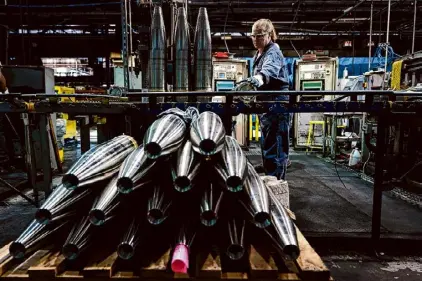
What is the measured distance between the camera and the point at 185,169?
128 cm

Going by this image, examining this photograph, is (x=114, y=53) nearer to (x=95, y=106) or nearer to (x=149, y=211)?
(x=95, y=106)

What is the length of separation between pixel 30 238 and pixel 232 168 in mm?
967

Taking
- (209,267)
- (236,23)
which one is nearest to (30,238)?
(209,267)

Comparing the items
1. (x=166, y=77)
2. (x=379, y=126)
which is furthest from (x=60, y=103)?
(x=379, y=126)

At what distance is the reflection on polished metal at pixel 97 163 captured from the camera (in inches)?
52.1

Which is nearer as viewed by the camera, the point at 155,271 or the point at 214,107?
the point at 155,271

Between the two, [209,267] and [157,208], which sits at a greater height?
[157,208]

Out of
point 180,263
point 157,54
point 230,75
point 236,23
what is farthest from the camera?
point 236,23

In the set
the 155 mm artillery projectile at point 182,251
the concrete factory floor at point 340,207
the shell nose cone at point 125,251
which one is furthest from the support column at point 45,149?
the concrete factory floor at point 340,207

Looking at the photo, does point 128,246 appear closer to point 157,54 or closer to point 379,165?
point 157,54

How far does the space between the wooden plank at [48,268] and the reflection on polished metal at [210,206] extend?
2.07 feet

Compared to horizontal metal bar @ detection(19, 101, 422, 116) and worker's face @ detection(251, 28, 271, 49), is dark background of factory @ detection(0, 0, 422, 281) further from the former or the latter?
worker's face @ detection(251, 28, 271, 49)

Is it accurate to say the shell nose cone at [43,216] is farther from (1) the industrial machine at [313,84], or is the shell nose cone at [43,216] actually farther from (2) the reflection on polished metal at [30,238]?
(1) the industrial machine at [313,84]

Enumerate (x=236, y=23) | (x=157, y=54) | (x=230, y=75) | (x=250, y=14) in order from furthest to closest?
(x=236, y=23) < (x=250, y=14) < (x=230, y=75) < (x=157, y=54)
